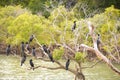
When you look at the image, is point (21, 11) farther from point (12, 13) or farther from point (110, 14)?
point (110, 14)

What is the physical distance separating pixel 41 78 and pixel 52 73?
8.40ft

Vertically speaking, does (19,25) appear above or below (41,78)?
above

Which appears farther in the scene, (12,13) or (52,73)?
(12,13)

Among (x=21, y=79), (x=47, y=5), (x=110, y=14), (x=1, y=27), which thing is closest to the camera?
(x=21, y=79)

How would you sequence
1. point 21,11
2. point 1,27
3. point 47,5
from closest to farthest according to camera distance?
1. point 1,27
2. point 21,11
3. point 47,5

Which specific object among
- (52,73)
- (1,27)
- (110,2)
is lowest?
(52,73)

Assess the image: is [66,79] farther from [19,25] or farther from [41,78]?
[19,25]

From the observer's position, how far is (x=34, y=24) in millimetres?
35594

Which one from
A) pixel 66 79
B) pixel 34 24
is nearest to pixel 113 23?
pixel 34 24

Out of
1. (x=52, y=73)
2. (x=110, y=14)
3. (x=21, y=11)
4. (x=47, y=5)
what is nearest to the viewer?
(x=52, y=73)

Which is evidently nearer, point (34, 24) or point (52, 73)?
point (52, 73)

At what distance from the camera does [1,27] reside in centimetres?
4134

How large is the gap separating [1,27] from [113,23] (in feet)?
44.9

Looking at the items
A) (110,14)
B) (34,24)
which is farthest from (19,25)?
(110,14)
